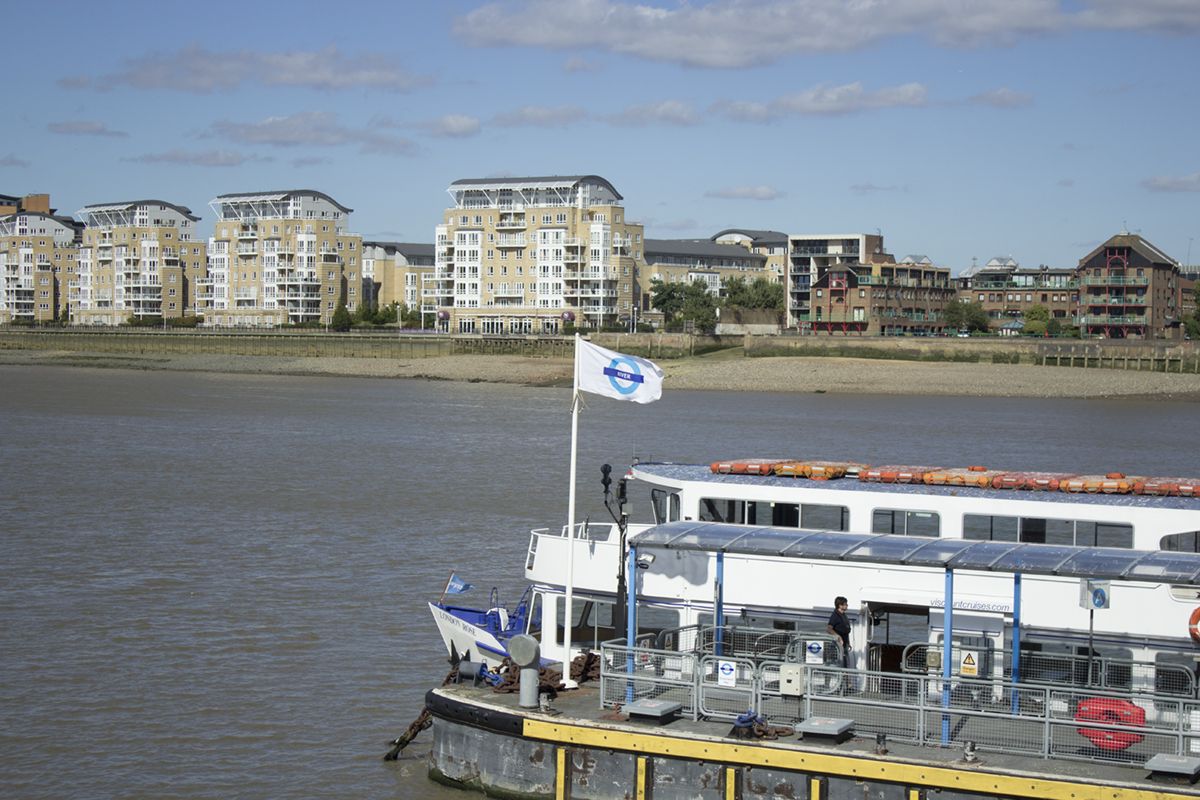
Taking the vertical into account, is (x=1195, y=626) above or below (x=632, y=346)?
below

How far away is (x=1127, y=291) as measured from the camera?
147 meters

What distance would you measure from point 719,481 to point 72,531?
22676 millimetres

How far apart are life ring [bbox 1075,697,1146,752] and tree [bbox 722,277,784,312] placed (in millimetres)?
140304

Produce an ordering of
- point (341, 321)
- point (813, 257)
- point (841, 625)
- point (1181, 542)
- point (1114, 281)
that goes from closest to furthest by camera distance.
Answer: point (841, 625)
point (1181, 542)
point (1114, 281)
point (341, 321)
point (813, 257)

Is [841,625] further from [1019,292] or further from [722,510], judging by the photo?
[1019,292]

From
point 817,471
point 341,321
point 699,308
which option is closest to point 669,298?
point 699,308

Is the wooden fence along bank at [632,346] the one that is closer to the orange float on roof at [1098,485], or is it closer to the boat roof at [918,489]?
the orange float on roof at [1098,485]

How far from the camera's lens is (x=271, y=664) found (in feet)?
81.8

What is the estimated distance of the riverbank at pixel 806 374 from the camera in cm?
10606

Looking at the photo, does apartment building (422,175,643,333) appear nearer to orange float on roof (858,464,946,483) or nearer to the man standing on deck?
orange float on roof (858,464,946,483)

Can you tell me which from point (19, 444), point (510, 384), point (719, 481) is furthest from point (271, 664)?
point (510, 384)

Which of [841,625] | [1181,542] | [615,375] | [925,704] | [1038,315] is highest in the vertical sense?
[1038,315]

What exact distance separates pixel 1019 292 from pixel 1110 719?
536 ft

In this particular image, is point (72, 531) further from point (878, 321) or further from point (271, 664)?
point (878, 321)
